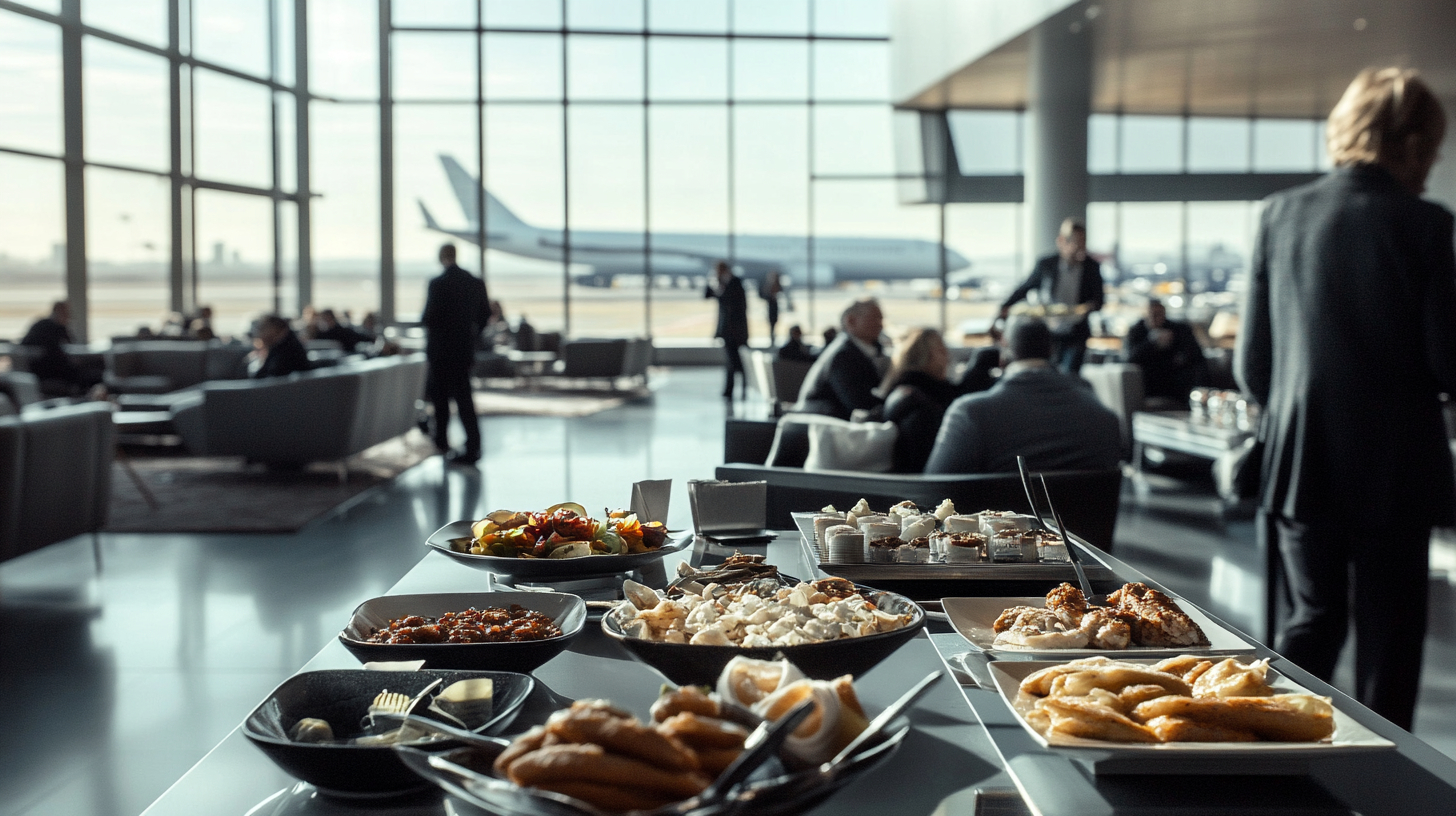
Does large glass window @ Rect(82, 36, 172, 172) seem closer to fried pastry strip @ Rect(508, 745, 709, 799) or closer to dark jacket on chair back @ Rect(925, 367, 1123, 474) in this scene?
dark jacket on chair back @ Rect(925, 367, 1123, 474)

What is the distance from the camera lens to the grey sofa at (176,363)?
1033 cm

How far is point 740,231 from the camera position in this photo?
17016 mm

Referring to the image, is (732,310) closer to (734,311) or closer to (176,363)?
(734,311)

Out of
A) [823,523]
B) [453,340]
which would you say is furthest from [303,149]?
[823,523]

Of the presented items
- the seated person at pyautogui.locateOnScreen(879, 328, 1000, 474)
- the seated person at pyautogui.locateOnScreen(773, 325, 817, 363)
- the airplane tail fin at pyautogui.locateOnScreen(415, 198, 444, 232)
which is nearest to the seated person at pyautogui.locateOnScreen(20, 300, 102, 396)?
the seated person at pyautogui.locateOnScreen(773, 325, 817, 363)

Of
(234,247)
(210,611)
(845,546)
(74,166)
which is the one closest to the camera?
(845,546)

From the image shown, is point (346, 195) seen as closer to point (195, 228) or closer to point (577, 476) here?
point (195, 228)

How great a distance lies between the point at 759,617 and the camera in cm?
106

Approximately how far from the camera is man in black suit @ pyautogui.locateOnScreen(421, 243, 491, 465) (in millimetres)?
7953

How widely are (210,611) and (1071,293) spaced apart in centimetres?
542

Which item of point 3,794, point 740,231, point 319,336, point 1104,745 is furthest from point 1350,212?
point 740,231

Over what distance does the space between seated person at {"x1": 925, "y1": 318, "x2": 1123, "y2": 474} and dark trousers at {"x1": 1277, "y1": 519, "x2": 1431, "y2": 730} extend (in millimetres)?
943

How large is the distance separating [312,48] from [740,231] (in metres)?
6.35

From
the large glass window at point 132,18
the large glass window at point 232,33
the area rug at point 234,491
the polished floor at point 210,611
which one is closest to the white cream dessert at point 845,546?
the polished floor at point 210,611
